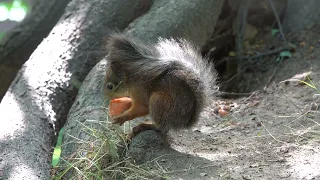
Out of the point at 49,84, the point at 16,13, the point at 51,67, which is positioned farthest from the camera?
the point at 16,13

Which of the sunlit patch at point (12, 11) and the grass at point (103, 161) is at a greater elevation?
the sunlit patch at point (12, 11)

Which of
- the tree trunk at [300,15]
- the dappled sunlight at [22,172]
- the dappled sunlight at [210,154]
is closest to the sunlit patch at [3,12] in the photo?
the tree trunk at [300,15]

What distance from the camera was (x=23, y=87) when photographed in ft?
16.4

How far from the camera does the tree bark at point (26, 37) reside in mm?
6684

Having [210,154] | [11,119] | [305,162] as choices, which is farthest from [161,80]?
[11,119]

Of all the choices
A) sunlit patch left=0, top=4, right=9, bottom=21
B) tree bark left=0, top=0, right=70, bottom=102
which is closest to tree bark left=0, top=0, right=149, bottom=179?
tree bark left=0, top=0, right=70, bottom=102

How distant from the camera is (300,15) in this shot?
6688 millimetres

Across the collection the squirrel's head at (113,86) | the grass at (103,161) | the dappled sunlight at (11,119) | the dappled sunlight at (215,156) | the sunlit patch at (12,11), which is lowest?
the dappled sunlight at (215,156)

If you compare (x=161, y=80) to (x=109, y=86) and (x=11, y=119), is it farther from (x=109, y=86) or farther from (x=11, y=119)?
(x=11, y=119)

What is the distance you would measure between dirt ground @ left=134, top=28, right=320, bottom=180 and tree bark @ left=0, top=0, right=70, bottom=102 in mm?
2772

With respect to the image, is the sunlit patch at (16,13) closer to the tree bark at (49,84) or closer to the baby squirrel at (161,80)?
the tree bark at (49,84)

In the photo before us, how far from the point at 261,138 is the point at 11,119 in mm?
2197

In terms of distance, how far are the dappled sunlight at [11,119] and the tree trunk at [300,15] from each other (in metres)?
3.92

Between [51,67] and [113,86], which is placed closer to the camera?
[113,86]
